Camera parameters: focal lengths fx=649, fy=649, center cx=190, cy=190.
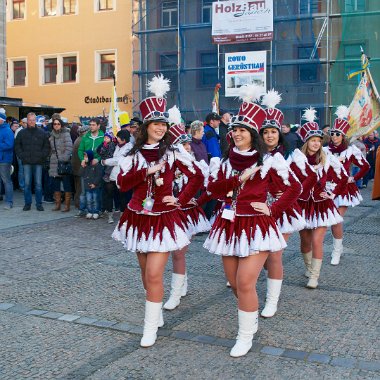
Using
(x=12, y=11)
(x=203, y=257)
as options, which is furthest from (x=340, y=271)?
(x=12, y=11)

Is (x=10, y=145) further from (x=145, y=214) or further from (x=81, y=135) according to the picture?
(x=145, y=214)

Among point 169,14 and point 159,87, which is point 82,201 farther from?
point 169,14

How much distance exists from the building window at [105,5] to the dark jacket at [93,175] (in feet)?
74.6

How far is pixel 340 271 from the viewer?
26.5 feet

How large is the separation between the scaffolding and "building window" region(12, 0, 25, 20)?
308 inches

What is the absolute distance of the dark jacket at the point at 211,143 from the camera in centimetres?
1119

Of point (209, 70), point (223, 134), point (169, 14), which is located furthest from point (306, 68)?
point (223, 134)

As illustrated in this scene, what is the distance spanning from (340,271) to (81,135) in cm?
694

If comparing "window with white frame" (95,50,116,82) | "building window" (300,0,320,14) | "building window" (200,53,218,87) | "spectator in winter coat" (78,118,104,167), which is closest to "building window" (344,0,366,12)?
"building window" (300,0,320,14)

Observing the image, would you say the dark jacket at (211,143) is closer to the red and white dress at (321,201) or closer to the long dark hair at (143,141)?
the red and white dress at (321,201)

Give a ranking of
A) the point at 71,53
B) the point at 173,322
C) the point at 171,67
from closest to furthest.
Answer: the point at 173,322, the point at 171,67, the point at 71,53

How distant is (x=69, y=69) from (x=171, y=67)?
682 centimetres

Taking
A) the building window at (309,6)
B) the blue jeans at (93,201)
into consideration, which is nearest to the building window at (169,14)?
the building window at (309,6)

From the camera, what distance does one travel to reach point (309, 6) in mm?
27656
